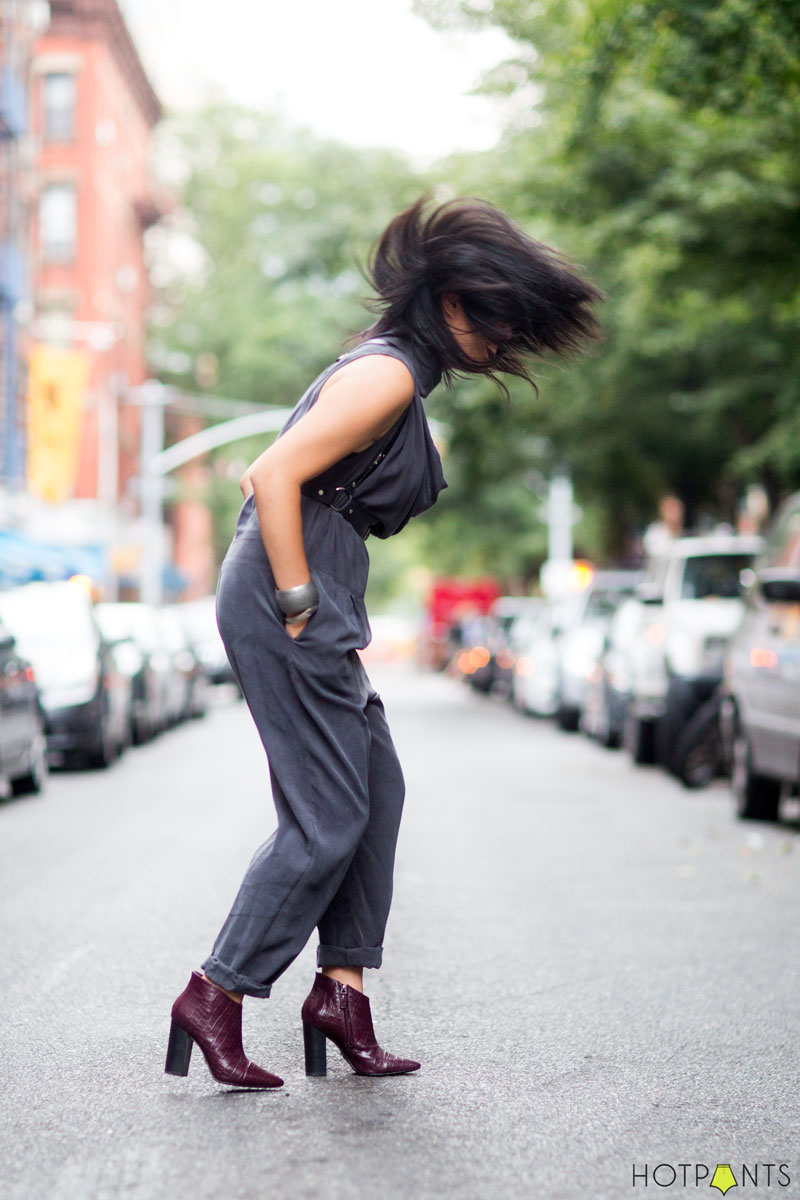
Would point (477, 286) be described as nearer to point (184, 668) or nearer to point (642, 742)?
point (642, 742)

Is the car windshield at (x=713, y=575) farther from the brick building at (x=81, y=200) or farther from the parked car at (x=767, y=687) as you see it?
the brick building at (x=81, y=200)

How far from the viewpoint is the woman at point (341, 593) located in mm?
4113

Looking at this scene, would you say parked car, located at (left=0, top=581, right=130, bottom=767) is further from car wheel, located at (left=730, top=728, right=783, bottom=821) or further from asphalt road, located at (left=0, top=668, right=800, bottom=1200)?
car wheel, located at (left=730, top=728, right=783, bottom=821)

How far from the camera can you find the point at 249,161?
53.5 meters

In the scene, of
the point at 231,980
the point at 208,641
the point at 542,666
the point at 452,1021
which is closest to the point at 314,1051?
the point at 231,980

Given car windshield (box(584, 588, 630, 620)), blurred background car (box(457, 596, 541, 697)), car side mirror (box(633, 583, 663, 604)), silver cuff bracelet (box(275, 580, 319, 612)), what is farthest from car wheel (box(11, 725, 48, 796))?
blurred background car (box(457, 596, 541, 697))

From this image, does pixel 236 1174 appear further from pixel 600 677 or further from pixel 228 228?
pixel 228 228

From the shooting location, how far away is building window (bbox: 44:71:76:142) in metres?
49.5

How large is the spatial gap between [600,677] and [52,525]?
25.3m

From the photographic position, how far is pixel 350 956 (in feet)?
14.1

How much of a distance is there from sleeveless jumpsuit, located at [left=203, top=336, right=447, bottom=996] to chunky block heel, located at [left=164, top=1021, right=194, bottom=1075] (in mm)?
198

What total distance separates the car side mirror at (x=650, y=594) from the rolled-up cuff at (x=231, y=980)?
12107 mm

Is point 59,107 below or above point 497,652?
above

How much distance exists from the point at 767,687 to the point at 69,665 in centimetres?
700
